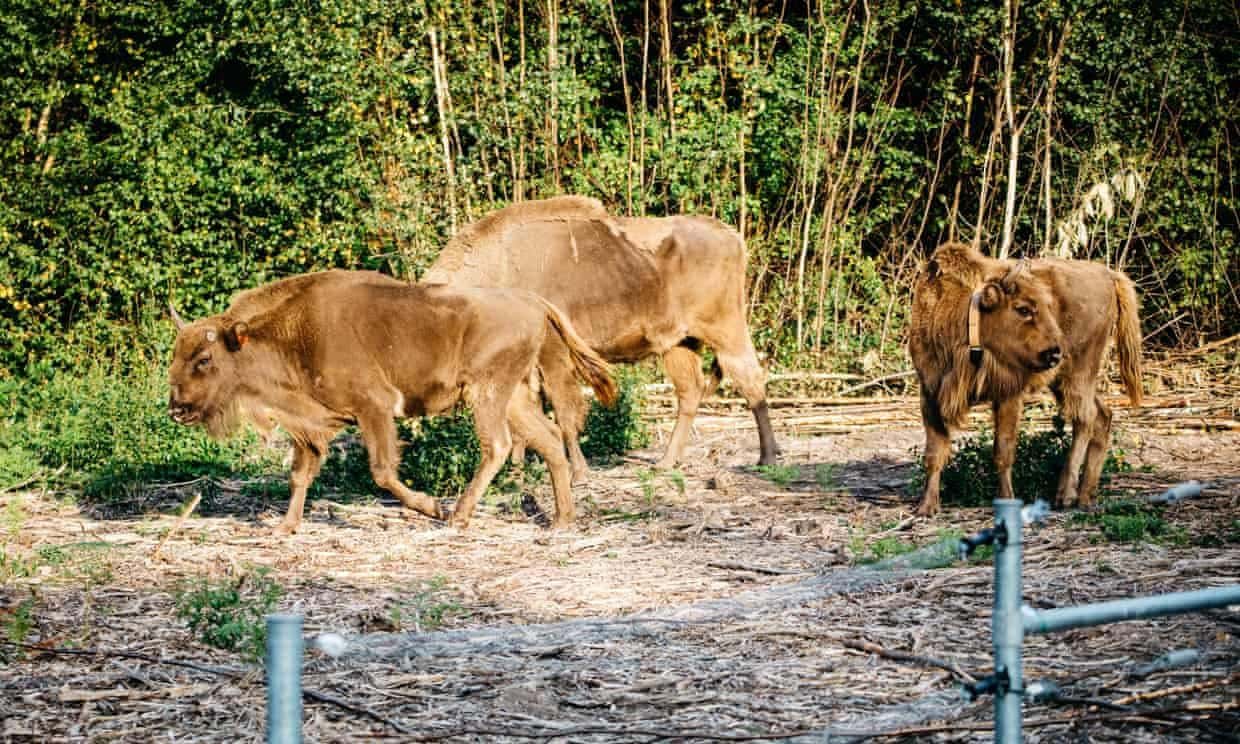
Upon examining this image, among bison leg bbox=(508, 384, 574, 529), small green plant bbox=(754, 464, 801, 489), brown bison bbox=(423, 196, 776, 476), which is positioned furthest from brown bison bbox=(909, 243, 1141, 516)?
brown bison bbox=(423, 196, 776, 476)

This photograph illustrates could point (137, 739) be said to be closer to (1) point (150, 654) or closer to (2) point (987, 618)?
(1) point (150, 654)

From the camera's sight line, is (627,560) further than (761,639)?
Yes

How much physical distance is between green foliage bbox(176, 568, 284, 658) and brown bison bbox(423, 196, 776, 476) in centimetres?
449

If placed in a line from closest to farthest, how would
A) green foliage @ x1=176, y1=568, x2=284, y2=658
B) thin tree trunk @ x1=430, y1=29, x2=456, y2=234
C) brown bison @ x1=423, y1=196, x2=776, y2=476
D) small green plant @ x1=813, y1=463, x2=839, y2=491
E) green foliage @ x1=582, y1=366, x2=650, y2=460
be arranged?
green foliage @ x1=176, y1=568, x2=284, y2=658
small green plant @ x1=813, y1=463, x2=839, y2=491
brown bison @ x1=423, y1=196, x2=776, y2=476
green foliage @ x1=582, y1=366, x2=650, y2=460
thin tree trunk @ x1=430, y1=29, x2=456, y2=234

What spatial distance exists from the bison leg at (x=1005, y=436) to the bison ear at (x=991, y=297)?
0.64 meters

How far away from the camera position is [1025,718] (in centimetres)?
503

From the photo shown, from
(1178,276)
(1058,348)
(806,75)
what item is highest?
(806,75)

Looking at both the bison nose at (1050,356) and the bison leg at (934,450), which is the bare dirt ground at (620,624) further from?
the bison nose at (1050,356)

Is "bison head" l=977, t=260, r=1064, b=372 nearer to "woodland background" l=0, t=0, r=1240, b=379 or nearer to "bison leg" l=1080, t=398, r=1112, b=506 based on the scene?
"bison leg" l=1080, t=398, r=1112, b=506

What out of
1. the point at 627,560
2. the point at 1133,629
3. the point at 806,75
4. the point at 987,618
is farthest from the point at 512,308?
the point at 806,75

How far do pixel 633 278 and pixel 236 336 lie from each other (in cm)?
393

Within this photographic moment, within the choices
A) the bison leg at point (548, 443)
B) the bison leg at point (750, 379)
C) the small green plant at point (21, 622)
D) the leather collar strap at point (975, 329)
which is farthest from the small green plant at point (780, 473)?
the small green plant at point (21, 622)

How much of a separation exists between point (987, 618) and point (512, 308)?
4485 mm

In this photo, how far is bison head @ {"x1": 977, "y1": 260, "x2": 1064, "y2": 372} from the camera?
29.8ft
